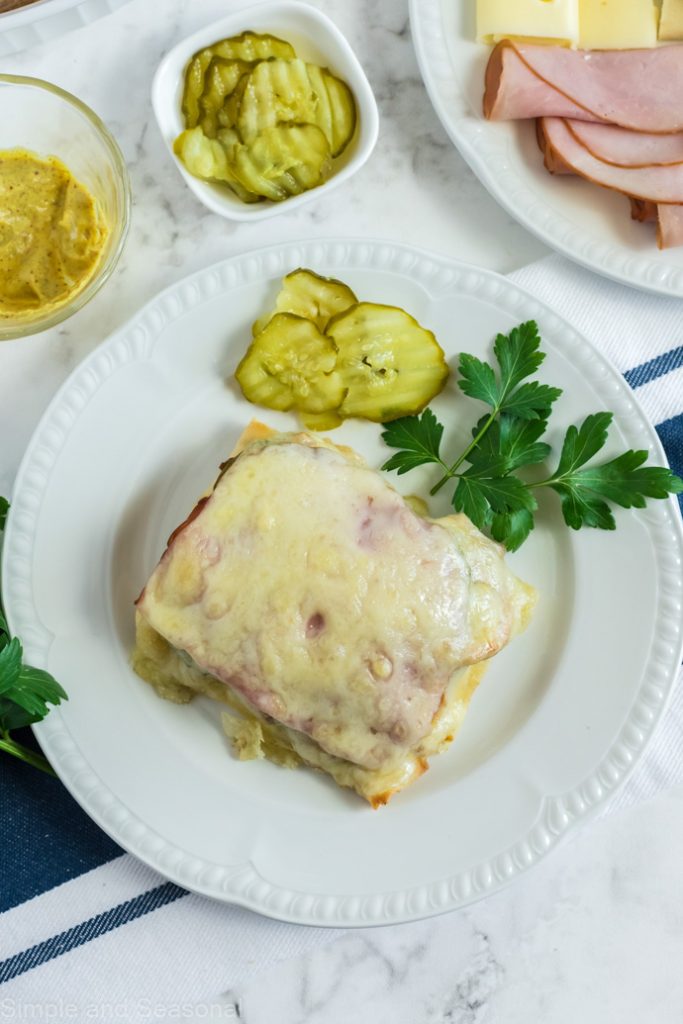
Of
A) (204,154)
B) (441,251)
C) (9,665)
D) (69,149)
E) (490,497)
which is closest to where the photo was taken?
(9,665)

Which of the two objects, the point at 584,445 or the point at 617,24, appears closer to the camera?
the point at 584,445

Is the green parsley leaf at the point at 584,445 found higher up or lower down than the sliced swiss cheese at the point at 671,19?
lower down

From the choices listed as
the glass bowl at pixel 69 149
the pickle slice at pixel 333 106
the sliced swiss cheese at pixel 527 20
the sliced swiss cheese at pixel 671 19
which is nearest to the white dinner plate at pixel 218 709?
the glass bowl at pixel 69 149

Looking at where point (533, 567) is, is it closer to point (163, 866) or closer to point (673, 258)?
point (673, 258)

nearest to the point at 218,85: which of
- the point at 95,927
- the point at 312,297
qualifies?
the point at 312,297

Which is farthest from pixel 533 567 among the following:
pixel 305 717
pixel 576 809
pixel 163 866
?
pixel 163 866

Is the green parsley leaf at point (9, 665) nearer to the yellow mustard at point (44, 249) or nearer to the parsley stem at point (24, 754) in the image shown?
the parsley stem at point (24, 754)

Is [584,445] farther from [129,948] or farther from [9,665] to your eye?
[129,948]

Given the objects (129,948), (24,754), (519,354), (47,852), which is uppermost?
(519,354)
